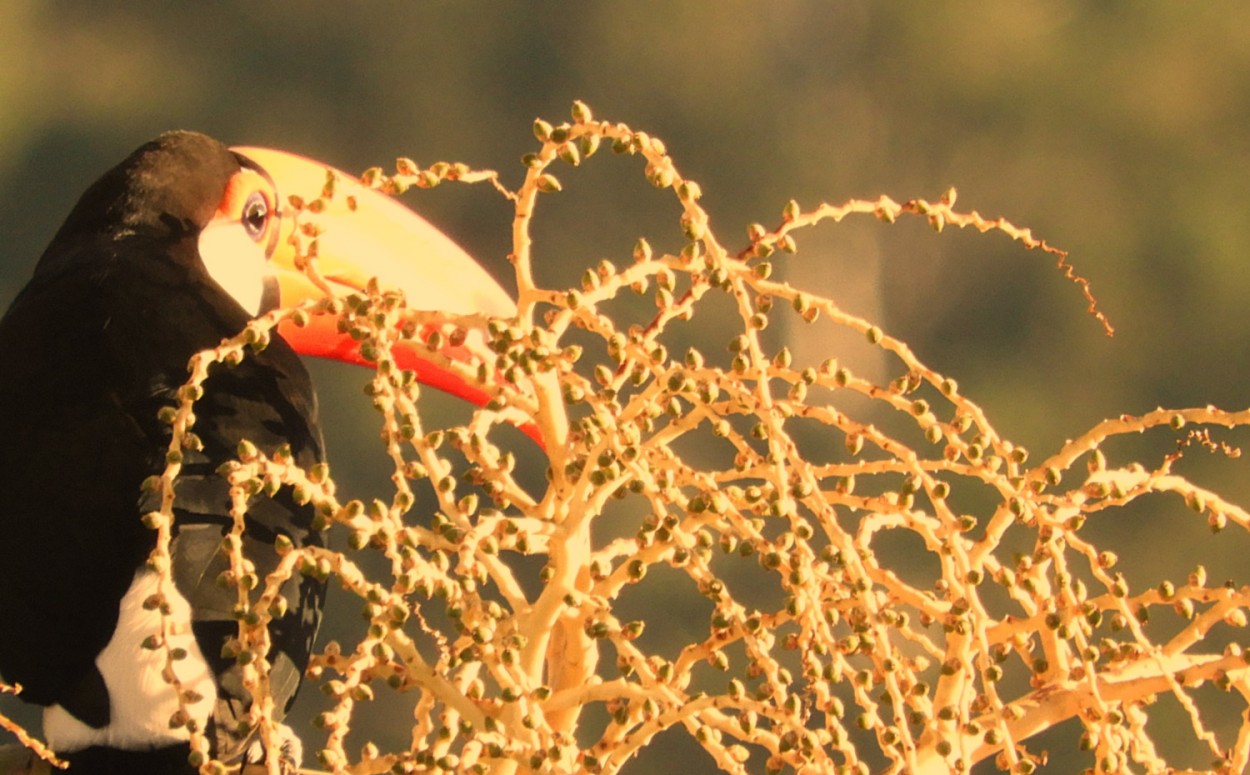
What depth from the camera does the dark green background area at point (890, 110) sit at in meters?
2.08

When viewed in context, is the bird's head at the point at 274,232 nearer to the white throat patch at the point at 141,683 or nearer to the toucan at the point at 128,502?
the toucan at the point at 128,502

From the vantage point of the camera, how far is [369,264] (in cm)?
108

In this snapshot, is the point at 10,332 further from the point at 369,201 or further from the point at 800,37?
the point at 800,37

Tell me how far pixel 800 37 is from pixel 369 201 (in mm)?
1200

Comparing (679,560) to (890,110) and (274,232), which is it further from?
(890,110)

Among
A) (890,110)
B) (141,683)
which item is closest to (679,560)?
(141,683)

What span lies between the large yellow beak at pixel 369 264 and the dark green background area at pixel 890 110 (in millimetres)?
939

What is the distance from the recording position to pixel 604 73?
2127 mm

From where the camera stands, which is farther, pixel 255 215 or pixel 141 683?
pixel 255 215

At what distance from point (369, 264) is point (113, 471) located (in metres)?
0.30

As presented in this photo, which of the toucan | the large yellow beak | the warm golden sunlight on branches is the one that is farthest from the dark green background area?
the warm golden sunlight on branches

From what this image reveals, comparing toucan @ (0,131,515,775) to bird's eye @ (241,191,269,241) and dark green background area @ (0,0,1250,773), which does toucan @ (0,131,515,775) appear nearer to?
bird's eye @ (241,191,269,241)

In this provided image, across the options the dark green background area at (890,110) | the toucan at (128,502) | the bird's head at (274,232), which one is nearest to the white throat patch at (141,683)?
the toucan at (128,502)

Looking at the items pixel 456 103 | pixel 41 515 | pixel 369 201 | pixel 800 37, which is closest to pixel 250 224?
pixel 369 201
